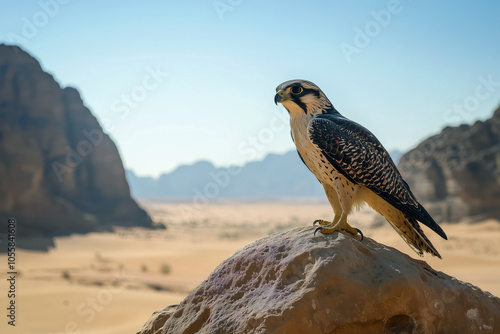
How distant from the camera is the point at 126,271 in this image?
624 inches

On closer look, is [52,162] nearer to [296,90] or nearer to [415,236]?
[296,90]

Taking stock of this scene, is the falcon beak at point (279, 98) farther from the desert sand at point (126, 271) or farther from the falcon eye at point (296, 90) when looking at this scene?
the desert sand at point (126, 271)

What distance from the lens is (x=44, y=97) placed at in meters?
28.7

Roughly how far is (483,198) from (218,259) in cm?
1480

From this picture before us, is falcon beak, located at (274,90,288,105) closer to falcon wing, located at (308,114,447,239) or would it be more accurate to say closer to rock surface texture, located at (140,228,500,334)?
falcon wing, located at (308,114,447,239)

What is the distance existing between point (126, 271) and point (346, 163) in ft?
43.2

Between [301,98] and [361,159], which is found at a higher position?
[301,98]

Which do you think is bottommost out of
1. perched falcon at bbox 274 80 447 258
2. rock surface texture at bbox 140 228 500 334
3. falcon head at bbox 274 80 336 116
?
rock surface texture at bbox 140 228 500 334

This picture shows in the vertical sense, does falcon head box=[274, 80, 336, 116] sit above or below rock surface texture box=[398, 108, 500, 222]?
above

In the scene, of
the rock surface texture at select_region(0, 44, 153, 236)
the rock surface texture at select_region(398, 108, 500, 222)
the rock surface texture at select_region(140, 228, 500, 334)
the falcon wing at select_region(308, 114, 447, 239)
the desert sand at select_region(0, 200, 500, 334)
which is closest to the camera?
the rock surface texture at select_region(140, 228, 500, 334)

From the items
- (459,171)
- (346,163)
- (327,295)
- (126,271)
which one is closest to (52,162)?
(126,271)

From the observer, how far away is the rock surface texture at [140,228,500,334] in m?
3.51

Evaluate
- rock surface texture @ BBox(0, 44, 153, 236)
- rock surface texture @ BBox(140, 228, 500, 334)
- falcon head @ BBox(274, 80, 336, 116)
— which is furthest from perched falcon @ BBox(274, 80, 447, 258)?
rock surface texture @ BBox(0, 44, 153, 236)

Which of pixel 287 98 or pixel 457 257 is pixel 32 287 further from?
pixel 457 257
